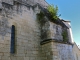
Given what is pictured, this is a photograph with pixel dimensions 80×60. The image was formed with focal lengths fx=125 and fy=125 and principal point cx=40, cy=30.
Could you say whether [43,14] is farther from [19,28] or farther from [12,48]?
[12,48]

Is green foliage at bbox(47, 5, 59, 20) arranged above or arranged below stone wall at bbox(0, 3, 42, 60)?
above

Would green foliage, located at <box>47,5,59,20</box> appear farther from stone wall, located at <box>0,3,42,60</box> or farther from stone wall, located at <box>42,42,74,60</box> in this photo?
stone wall, located at <box>42,42,74,60</box>

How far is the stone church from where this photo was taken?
16.5ft

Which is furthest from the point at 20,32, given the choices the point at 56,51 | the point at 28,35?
the point at 56,51

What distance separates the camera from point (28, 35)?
5746mm

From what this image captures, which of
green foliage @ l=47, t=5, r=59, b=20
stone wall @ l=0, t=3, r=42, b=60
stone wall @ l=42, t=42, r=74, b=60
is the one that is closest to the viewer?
stone wall @ l=0, t=3, r=42, b=60

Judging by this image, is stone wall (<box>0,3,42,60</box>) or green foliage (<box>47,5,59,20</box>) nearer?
stone wall (<box>0,3,42,60</box>)

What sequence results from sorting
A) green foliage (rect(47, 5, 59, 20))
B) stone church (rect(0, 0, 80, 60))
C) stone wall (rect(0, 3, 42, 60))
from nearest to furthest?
stone wall (rect(0, 3, 42, 60)) → stone church (rect(0, 0, 80, 60)) → green foliage (rect(47, 5, 59, 20))

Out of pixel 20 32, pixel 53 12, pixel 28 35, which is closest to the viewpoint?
pixel 20 32

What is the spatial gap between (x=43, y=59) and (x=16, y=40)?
154 centimetres

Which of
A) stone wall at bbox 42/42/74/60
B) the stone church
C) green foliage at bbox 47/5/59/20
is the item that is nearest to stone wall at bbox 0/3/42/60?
the stone church

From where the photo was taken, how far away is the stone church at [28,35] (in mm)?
5031

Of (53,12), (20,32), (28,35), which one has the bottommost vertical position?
(28,35)

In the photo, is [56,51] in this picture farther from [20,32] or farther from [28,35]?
[20,32]
